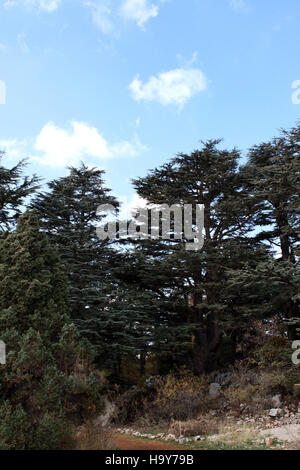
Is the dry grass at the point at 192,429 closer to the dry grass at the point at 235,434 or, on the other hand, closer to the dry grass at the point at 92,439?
the dry grass at the point at 235,434

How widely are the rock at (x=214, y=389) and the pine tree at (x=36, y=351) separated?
677cm

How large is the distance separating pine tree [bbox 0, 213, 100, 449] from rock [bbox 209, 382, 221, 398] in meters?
6.77

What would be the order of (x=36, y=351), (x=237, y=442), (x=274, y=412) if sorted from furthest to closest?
1. (x=274, y=412)
2. (x=237, y=442)
3. (x=36, y=351)

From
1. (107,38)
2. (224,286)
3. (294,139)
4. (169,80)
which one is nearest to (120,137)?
(169,80)

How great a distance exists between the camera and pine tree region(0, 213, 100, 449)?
16.1ft

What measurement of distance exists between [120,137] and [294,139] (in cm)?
548

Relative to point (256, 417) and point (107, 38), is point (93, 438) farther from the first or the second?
point (107, 38)

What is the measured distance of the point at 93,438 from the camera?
561cm

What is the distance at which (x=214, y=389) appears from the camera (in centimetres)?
1166

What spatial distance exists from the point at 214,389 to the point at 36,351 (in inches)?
323

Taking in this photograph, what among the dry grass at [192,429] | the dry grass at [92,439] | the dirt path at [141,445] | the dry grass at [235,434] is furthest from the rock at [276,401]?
the dry grass at [92,439]

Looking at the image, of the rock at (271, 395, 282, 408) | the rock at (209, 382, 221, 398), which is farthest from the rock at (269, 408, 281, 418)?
the rock at (209, 382, 221, 398)

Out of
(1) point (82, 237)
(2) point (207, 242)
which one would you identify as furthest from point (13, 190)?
(2) point (207, 242)

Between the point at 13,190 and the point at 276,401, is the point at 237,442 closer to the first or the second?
the point at 276,401
